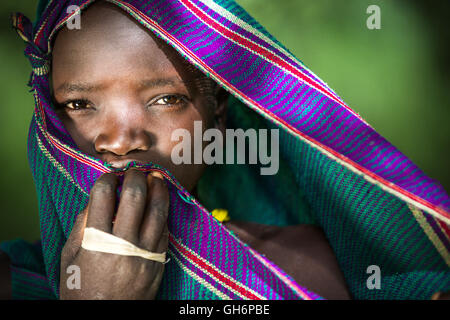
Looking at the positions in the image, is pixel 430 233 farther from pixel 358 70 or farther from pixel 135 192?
pixel 358 70

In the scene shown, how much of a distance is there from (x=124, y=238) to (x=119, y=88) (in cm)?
43

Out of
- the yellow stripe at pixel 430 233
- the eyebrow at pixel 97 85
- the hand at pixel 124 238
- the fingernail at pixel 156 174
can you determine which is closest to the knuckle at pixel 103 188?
the hand at pixel 124 238

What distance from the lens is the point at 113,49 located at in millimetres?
1044

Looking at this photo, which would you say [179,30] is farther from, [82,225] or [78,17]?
[82,225]

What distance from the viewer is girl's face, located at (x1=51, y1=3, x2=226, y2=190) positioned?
1031 mm

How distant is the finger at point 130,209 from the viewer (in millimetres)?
739

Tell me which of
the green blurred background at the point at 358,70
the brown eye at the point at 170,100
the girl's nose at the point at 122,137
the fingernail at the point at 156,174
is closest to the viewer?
the fingernail at the point at 156,174

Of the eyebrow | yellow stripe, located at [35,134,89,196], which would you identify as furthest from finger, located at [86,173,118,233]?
the eyebrow

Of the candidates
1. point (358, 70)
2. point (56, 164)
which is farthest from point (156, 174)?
point (358, 70)

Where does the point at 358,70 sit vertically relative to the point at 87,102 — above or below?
above

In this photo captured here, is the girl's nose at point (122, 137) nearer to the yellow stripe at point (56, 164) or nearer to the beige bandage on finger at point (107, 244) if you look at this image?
the yellow stripe at point (56, 164)

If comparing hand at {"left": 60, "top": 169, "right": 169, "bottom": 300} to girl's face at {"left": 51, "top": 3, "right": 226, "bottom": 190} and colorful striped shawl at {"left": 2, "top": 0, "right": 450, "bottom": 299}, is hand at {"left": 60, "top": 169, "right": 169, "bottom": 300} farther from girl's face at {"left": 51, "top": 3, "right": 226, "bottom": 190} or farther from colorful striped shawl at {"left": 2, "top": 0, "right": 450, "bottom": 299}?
girl's face at {"left": 51, "top": 3, "right": 226, "bottom": 190}

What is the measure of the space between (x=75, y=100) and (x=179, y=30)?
→ 306 mm
